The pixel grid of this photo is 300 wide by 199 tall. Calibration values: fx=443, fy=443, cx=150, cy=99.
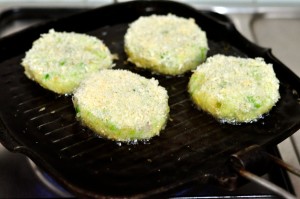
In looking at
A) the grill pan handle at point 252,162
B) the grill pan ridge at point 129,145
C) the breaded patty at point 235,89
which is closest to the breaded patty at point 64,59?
the grill pan ridge at point 129,145

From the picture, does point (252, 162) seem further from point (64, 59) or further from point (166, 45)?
point (64, 59)

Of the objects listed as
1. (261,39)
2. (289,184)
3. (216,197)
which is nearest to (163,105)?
(216,197)

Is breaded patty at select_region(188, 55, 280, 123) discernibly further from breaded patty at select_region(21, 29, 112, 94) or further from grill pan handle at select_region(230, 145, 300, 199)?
breaded patty at select_region(21, 29, 112, 94)

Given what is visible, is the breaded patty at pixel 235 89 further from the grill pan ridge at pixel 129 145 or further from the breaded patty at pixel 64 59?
the breaded patty at pixel 64 59

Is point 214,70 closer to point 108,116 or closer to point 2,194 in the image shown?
point 108,116

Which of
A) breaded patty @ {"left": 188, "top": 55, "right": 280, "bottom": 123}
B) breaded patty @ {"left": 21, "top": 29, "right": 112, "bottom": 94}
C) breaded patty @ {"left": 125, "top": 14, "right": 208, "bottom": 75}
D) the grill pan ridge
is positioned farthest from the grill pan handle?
breaded patty @ {"left": 21, "top": 29, "right": 112, "bottom": 94}
